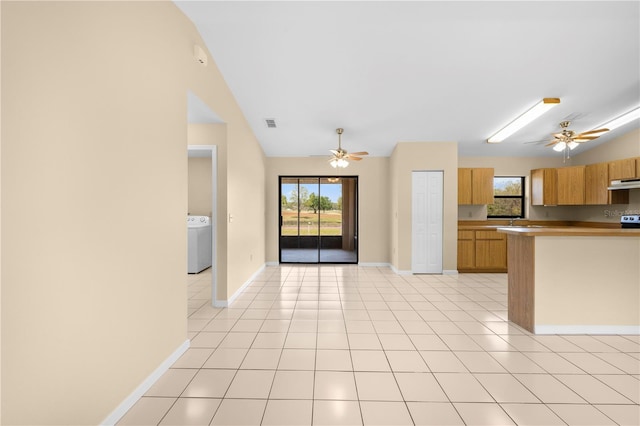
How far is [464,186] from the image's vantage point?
20.7ft

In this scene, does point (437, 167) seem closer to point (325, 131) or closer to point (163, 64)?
point (325, 131)

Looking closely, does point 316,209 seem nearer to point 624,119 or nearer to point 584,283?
point 584,283

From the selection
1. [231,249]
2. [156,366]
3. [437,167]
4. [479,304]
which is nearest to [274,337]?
[156,366]

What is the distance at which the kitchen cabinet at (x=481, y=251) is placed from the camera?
6066mm

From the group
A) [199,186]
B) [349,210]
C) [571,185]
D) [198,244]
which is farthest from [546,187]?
[199,186]

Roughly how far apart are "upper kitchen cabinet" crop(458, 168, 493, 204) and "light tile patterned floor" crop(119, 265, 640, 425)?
2945 mm

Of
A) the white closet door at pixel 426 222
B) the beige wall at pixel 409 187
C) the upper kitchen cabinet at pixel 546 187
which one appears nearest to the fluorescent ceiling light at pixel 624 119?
the upper kitchen cabinet at pixel 546 187

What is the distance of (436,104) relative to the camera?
14.9ft

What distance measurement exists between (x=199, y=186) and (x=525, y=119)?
7.00 meters

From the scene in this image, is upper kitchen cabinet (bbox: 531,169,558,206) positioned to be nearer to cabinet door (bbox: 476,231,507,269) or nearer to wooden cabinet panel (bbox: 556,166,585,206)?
wooden cabinet panel (bbox: 556,166,585,206)

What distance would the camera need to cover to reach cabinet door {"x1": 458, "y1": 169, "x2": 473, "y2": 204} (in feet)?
20.7

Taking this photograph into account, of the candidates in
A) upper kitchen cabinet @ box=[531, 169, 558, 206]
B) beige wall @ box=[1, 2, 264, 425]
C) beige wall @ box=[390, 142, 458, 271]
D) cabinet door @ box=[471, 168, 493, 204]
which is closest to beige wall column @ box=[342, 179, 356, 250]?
beige wall @ box=[390, 142, 458, 271]

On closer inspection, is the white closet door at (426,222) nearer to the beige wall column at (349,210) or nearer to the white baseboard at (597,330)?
the beige wall column at (349,210)

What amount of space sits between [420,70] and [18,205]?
4.10m
